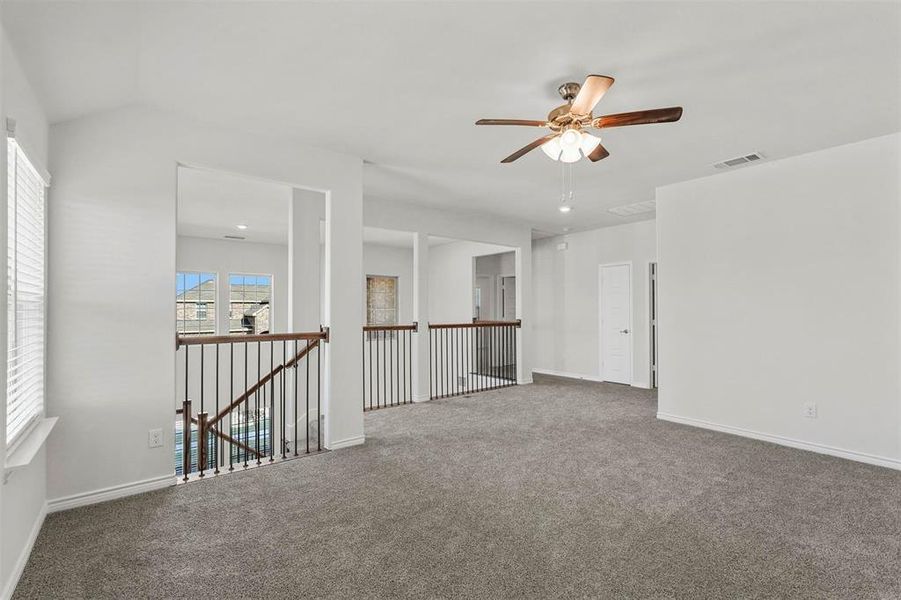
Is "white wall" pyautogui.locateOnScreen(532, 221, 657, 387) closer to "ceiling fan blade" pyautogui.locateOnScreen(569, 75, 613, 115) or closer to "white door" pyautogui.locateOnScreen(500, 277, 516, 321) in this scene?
"white door" pyautogui.locateOnScreen(500, 277, 516, 321)

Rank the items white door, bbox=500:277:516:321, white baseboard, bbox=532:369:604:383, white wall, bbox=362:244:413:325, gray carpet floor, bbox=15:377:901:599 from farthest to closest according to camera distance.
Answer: white door, bbox=500:277:516:321 < white wall, bbox=362:244:413:325 < white baseboard, bbox=532:369:604:383 < gray carpet floor, bbox=15:377:901:599

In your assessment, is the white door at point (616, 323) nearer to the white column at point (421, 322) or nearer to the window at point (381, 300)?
the white column at point (421, 322)

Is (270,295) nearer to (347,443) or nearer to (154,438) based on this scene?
(347,443)

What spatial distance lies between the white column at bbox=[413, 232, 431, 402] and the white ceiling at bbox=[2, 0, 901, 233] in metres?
2.19

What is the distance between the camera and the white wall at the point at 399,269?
9031 mm

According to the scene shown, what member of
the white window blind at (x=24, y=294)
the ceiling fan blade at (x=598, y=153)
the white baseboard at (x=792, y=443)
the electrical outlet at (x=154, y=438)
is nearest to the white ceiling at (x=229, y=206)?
the white window blind at (x=24, y=294)

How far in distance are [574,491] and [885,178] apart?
3.41 metres

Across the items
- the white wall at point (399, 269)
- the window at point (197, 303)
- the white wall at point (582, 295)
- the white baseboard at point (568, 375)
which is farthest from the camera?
the white wall at point (399, 269)

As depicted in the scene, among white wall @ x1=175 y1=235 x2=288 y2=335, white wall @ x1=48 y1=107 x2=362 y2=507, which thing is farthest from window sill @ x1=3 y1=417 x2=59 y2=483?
white wall @ x1=175 y1=235 x2=288 y2=335

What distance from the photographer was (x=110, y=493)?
268 cm

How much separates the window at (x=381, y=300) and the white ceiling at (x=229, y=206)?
2202 mm

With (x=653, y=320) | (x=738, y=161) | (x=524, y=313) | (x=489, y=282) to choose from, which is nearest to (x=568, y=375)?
(x=524, y=313)

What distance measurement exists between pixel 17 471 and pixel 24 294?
852 mm

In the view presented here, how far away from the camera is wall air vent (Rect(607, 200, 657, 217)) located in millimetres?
5446
